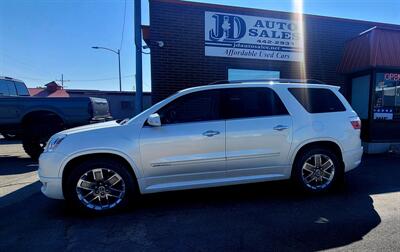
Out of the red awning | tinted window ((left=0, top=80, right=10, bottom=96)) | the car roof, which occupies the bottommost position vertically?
the car roof

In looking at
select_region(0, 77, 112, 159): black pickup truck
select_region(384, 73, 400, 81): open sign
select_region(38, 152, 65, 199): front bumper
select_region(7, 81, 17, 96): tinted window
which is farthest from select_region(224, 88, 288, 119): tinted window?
select_region(7, 81, 17, 96): tinted window

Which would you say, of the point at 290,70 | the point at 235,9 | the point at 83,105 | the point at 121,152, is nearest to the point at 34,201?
the point at 121,152

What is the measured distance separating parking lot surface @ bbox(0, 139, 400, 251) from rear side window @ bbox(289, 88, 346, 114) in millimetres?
1449

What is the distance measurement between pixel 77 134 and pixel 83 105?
14.1 feet

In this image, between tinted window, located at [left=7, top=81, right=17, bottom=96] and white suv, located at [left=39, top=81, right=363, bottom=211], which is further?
tinted window, located at [left=7, top=81, right=17, bottom=96]

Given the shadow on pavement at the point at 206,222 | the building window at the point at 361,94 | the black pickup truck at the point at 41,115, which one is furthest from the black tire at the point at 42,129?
the building window at the point at 361,94

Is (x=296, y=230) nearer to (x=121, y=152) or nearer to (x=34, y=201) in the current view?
(x=121, y=152)

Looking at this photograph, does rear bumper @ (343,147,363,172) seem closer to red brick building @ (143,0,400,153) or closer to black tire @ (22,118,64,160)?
red brick building @ (143,0,400,153)

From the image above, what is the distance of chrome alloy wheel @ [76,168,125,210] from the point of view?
3.99 m

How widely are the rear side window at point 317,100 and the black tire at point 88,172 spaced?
300cm

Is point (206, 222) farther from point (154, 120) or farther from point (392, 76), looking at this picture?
point (392, 76)

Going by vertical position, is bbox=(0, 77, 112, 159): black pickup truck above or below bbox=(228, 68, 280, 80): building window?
below

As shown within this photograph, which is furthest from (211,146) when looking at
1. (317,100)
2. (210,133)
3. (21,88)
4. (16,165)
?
(21,88)

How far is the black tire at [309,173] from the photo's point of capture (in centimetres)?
460
